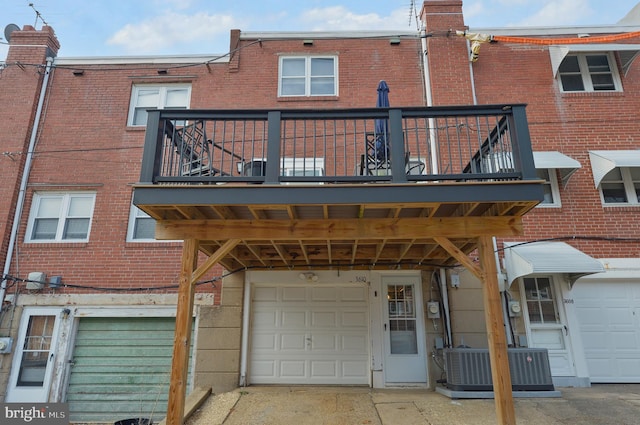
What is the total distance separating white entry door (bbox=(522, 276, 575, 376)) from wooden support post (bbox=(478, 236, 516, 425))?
322cm

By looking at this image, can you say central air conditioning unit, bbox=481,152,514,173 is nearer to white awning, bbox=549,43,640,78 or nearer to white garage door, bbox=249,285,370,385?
white garage door, bbox=249,285,370,385

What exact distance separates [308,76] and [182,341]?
20.8ft

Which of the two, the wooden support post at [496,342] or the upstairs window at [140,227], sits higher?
the upstairs window at [140,227]

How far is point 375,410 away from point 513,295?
11.2 ft

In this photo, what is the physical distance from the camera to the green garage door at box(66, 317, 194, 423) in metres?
6.92

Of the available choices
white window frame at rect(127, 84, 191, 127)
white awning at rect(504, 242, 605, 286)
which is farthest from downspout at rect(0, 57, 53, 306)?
white awning at rect(504, 242, 605, 286)

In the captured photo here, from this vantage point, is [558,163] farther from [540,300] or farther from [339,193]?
[339,193]

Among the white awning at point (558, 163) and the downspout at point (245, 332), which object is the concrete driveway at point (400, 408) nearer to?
the downspout at point (245, 332)

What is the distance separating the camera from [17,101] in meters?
8.28

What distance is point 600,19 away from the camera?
8.52m

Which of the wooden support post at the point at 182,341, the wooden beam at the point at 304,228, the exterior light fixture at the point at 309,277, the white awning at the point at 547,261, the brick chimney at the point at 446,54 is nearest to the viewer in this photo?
the wooden support post at the point at 182,341

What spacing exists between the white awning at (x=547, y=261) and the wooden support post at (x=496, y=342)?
7.69ft

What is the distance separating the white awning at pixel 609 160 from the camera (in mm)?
6930

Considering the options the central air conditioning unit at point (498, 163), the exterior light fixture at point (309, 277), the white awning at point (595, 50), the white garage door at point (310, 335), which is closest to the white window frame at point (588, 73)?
the white awning at point (595, 50)
